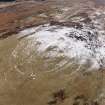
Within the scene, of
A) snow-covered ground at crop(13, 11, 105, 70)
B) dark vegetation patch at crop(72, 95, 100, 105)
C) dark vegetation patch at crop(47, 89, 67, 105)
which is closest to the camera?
dark vegetation patch at crop(47, 89, 67, 105)

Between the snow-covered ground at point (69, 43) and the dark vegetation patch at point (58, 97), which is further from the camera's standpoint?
the snow-covered ground at point (69, 43)

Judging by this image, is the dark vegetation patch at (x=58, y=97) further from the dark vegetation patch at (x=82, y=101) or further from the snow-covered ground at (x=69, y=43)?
the snow-covered ground at (x=69, y=43)

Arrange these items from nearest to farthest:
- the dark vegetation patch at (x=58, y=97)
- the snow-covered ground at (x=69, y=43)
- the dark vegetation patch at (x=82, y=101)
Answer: the dark vegetation patch at (x=58, y=97), the dark vegetation patch at (x=82, y=101), the snow-covered ground at (x=69, y=43)

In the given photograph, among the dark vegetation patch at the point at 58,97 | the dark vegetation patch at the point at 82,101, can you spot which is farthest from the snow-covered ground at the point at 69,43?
the dark vegetation patch at the point at 58,97

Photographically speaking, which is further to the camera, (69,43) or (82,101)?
(69,43)

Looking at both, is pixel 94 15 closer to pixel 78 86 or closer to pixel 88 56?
pixel 88 56

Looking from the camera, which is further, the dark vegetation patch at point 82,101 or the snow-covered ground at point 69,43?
the snow-covered ground at point 69,43

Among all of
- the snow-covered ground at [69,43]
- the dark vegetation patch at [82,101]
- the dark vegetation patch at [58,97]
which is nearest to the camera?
the dark vegetation patch at [58,97]

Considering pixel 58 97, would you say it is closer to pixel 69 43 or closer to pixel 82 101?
pixel 82 101

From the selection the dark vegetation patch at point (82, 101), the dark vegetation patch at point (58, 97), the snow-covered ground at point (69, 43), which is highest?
the snow-covered ground at point (69, 43)

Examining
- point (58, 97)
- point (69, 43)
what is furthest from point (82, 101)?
point (69, 43)

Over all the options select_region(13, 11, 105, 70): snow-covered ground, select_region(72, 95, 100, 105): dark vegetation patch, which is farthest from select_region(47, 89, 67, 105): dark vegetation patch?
select_region(13, 11, 105, 70): snow-covered ground

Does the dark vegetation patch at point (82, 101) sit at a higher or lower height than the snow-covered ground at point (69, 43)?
lower

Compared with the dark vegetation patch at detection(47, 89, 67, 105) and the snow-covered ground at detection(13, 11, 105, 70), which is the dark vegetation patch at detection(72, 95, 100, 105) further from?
the snow-covered ground at detection(13, 11, 105, 70)
